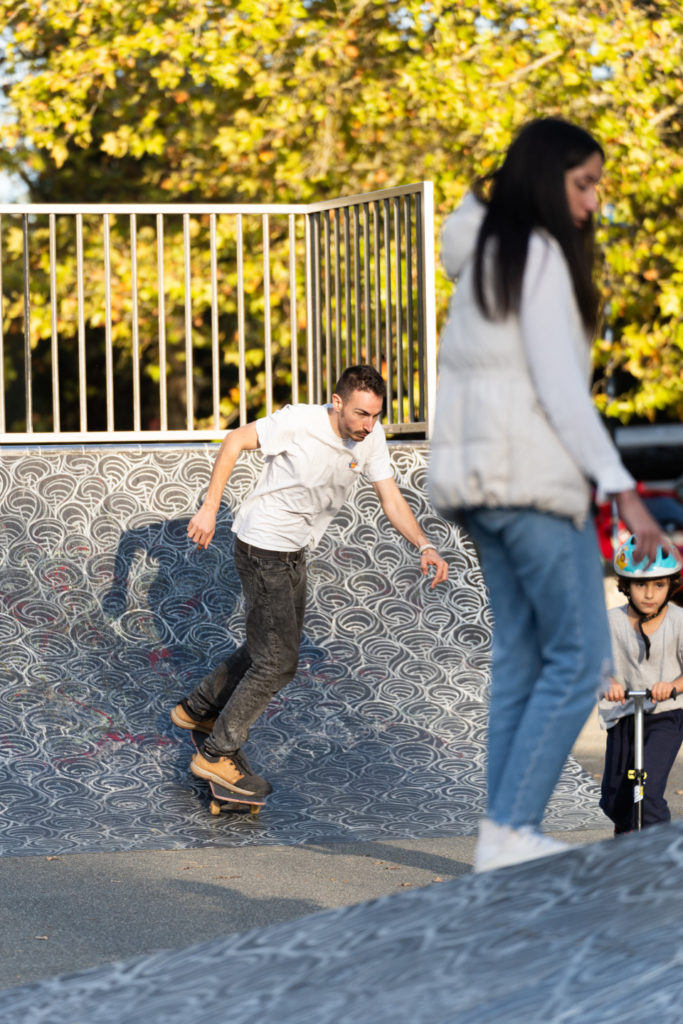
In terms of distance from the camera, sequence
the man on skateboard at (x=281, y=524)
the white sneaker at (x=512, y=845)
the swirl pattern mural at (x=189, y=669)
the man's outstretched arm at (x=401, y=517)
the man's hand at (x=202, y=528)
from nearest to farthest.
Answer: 1. the white sneaker at (x=512, y=845)
2. the man's hand at (x=202, y=528)
3. the man's outstretched arm at (x=401, y=517)
4. the man on skateboard at (x=281, y=524)
5. the swirl pattern mural at (x=189, y=669)

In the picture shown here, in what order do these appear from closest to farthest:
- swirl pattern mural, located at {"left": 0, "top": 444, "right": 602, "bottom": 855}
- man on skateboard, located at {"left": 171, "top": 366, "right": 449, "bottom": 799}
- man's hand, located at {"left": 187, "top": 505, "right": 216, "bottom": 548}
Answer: man's hand, located at {"left": 187, "top": 505, "right": 216, "bottom": 548} < man on skateboard, located at {"left": 171, "top": 366, "right": 449, "bottom": 799} < swirl pattern mural, located at {"left": 0, "top": 444, "right": 602, "bottom": 855}

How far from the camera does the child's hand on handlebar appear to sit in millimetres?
4457

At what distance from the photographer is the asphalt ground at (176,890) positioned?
4316 mm

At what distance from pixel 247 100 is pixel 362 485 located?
675 cm

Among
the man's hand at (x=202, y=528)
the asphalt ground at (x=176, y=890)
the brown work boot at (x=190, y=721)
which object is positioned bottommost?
the asphalt ground at (x=176, y=890)

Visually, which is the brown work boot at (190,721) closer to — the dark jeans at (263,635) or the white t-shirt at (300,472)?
the dark jeans at (263,635)

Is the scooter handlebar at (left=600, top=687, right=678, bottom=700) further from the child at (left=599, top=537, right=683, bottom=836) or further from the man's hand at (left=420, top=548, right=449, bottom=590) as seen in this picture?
the man's hand at (left=420, top=548, right=449, bottom=590)

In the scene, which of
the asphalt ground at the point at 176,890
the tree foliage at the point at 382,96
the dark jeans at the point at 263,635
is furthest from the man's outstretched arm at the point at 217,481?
the tree foliage at the point at 382,96

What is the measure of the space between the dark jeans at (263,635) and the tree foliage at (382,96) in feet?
21.9

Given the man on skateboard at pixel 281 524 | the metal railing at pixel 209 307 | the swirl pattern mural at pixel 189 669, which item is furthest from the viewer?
the metal railing at pixel 209 307

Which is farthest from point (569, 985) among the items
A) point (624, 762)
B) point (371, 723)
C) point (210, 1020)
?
point (371, 723)

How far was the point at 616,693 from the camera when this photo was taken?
4.46 m

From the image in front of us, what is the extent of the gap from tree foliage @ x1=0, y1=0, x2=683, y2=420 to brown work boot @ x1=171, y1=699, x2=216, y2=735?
6.91m

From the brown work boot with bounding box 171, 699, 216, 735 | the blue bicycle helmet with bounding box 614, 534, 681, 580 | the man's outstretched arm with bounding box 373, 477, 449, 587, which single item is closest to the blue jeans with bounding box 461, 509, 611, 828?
the blue bicycle helmet with bounding box 614, 534, 681, 580
